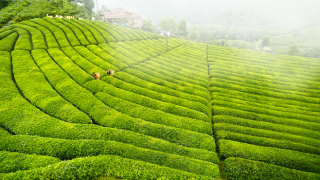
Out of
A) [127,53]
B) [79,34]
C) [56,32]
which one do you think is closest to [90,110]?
[127,53]

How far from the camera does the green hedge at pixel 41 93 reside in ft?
45.1

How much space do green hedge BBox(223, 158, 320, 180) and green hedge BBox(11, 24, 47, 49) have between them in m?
34.1

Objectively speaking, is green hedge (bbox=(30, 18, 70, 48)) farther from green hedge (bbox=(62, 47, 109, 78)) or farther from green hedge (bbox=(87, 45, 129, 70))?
green hedge (bbox=(87, 45, 129, 70))

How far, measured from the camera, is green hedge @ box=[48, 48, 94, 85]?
65.4 feet

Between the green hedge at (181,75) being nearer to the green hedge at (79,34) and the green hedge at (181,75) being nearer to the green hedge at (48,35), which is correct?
the green hedge at (79,34)

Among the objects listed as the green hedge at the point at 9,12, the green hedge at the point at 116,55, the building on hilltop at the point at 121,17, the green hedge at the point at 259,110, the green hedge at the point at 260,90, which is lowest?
the green hedge at the point at 259,110

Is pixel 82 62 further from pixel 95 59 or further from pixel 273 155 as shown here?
pixel 273 155

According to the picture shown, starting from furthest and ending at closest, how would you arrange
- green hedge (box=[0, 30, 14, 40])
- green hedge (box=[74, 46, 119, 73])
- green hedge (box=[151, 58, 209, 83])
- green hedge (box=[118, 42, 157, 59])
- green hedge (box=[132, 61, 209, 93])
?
green hedge (box=[118, 42, 157, 59]) < green hedge (box=[151, 58, 209, 83]) < green hedge (box=[0, 30, 14, 40]) < green hedge (box=[74, 46, 119, 73]) < green hedge (box=[132, 61, 209, 93])

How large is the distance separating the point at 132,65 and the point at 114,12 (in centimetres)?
7466

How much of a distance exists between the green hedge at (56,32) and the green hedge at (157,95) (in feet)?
52.6

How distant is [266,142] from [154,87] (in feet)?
49.2

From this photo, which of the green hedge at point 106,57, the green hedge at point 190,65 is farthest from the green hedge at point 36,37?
the green hedge at point 190,65

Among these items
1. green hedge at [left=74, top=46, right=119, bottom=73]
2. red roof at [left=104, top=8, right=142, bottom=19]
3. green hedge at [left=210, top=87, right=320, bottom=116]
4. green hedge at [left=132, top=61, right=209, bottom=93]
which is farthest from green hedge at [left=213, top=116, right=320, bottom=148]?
red roof at [left=104, top=8, right=142, bottom=19]

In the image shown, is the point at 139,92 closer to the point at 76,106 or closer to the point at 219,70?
the point at 76,106
